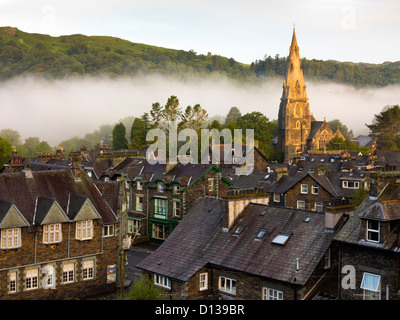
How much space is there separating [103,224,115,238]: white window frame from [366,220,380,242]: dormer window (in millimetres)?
19717

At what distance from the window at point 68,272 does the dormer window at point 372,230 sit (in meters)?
20.5

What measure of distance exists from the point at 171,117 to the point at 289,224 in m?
104

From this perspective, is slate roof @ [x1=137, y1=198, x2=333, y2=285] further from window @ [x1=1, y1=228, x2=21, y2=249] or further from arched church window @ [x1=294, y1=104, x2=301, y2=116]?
arched church window @ [x1=294, y1=104, x2=301, y2=116]

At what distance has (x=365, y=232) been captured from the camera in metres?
25.6

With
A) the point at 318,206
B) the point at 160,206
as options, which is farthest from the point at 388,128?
the point at 160,206

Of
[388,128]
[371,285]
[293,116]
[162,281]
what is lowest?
[162,281]

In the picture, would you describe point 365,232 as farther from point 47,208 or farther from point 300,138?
point 300,138

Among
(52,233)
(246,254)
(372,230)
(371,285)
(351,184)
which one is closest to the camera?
(371,285)

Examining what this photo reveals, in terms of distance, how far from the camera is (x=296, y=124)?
15300cm

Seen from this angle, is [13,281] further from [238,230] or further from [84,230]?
[238,230]

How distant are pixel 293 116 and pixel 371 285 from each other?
434 ft

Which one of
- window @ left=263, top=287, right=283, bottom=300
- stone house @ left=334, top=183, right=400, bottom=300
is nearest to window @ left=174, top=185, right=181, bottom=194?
window @ left=263, top=287, right=283, bottom=300

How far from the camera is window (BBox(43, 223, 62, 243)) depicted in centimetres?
3384
